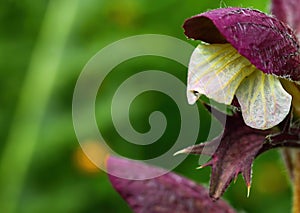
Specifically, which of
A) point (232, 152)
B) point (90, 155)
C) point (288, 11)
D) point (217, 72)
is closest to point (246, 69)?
point (217, 72)

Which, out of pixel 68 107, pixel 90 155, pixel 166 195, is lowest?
pixel 90 155

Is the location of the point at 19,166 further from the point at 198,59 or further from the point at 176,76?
the point at 198,59

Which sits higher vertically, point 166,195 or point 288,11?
point 288,11

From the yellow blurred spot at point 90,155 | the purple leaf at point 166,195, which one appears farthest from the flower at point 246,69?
the yellow blurred spot at point 90,155

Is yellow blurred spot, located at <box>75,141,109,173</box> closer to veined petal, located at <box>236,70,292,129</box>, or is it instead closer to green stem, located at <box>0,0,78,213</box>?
green stem, located at <box>0,0,78,213</box>

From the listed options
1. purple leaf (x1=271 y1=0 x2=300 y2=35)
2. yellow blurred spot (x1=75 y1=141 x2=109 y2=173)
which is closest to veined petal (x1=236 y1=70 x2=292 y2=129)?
purple leaf (x1=271 y1=0 x2=300 y2=35)

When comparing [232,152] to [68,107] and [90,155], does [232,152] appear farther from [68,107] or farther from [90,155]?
[68,107]
